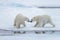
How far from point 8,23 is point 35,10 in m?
0.28

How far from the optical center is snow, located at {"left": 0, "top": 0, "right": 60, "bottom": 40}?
3.50ft

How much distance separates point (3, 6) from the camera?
1.10 m

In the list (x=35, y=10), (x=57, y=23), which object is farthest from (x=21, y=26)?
(x=57, y=23)

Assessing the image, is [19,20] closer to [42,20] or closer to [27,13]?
[27,13]

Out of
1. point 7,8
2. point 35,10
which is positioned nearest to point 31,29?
point 35,10

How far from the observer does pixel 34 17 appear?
3.56ft

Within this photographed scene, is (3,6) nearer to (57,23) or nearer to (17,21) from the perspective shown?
(17,21)

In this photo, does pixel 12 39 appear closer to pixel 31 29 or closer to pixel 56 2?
pixel 31 29

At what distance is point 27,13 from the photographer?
1.09 metres

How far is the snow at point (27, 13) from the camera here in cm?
107

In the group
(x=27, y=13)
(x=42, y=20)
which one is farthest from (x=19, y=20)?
(x=42, y=20)

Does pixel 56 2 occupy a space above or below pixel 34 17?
above

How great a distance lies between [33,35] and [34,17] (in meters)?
0.17

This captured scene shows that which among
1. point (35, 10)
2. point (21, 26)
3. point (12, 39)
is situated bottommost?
point (12, 39)
